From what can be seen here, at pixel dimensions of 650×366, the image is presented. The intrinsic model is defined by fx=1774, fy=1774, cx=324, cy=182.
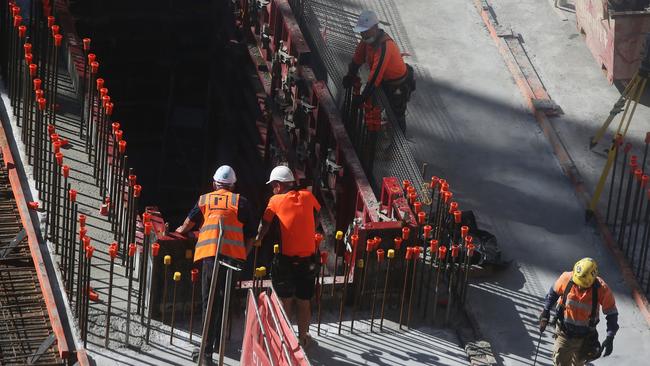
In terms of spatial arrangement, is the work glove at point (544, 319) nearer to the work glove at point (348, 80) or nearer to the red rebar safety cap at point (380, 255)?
the red rebar safety cap at point (380, 255)

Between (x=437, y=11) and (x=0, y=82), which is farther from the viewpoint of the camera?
(x=437, y=11)

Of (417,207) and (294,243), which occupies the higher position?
(417,207)

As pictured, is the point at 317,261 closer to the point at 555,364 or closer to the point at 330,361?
the point at 330,361

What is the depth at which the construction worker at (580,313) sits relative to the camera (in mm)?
17828

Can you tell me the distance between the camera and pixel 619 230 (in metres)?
21.5

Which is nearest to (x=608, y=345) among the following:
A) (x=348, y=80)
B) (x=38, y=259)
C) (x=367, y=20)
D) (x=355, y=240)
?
(x=355, y=240)

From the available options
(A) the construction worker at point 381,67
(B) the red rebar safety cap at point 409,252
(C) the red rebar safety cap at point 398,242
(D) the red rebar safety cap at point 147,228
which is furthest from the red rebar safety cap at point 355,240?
(A) the construction worker at point 381,67

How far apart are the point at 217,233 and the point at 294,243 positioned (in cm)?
92

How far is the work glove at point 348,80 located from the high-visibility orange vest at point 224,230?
448 centimetres

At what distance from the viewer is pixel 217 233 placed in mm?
17688

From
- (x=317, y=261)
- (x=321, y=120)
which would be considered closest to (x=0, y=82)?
(x=321, y=120)

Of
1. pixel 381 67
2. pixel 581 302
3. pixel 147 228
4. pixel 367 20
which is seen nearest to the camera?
pixel 581 302

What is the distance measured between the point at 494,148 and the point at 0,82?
6.34 metres

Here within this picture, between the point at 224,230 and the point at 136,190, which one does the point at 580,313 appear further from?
the point at 136,190
